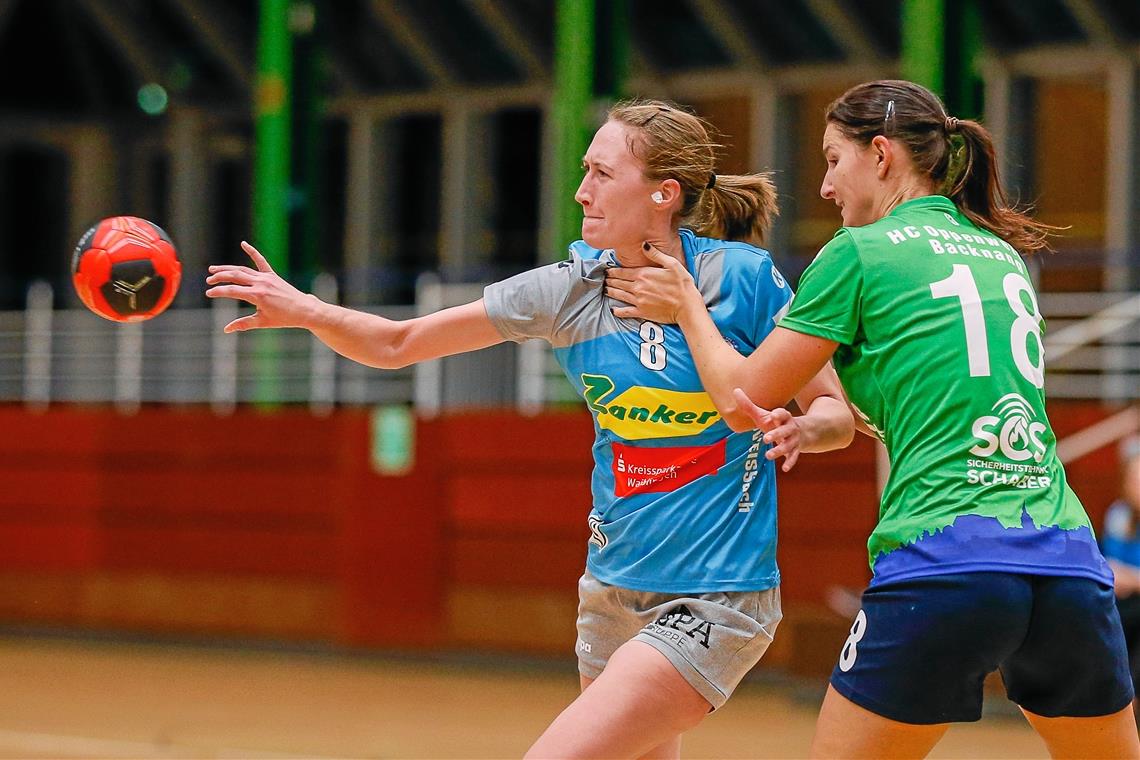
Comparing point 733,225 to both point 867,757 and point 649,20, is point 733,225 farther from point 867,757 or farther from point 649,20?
point 649,20

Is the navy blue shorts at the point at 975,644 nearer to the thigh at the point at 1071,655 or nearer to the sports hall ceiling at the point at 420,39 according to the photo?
the thigh at the point at 1071,655

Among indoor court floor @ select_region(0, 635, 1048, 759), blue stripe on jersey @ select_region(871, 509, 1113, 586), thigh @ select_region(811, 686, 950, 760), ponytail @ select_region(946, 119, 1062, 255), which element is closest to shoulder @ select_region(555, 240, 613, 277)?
ponytail @ select_region(946, 119, 1062, 255)

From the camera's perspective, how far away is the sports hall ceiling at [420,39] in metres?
14.5

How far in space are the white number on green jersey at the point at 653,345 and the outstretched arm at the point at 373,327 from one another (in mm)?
340

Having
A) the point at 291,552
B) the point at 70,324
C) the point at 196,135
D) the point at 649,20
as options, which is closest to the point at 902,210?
the point at 291,552

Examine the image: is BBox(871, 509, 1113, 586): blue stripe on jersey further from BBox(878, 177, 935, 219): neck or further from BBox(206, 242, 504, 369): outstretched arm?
BBox(206, 242, 504, 369): outstretched arm

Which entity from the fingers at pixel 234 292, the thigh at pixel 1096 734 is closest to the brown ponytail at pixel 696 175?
Answer: the fingers at pixel 234 292

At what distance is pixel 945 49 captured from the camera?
12.2 metres

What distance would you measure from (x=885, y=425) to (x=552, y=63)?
45.0 ft

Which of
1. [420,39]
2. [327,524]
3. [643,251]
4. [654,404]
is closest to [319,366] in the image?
[327,524]

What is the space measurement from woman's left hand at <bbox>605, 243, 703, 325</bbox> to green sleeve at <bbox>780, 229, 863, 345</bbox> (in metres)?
0.40

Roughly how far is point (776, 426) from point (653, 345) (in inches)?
18.7

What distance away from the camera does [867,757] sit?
2.89m

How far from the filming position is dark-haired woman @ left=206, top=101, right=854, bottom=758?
341 centimetres
